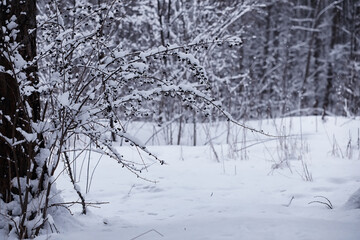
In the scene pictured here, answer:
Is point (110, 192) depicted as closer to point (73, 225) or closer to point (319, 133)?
point (73, 225)

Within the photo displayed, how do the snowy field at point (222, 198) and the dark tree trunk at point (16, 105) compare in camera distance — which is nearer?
the dark tree trunk at point (16, 105)

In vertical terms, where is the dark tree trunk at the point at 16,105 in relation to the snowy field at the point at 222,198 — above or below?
above

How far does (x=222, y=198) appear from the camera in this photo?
9.30 feet

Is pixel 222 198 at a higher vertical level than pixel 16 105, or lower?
lower

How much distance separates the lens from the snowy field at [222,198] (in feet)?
6.63

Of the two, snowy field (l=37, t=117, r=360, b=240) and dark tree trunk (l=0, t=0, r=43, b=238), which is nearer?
dark tree trunk (l=0, t=0, r=43, b=238)

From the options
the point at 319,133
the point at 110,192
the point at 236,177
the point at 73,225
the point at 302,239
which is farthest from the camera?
the point at 319,133

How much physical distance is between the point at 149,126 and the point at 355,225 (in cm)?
628

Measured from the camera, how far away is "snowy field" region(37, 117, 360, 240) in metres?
2.02

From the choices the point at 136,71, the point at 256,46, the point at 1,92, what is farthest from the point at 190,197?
the point at 256,46

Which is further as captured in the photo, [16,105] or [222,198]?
[222,198]

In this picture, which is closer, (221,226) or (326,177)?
(221,226)

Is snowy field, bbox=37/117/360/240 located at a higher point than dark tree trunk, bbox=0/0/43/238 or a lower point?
lower

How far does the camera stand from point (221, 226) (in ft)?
6.83
